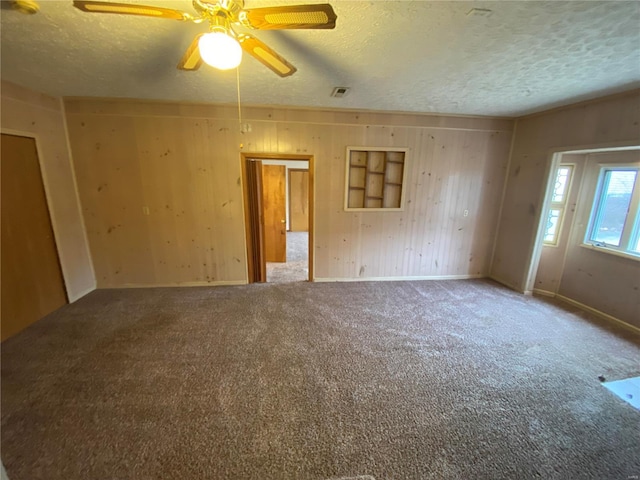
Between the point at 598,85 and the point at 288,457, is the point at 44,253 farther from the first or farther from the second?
the point at 598,85

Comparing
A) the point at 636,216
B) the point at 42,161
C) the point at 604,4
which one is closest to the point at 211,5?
the point at 604,4

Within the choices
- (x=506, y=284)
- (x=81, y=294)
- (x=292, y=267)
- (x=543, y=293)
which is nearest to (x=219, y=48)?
(x=81, y=294)

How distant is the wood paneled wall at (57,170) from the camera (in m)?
2.59

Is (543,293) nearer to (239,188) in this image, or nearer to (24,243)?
(239,188)

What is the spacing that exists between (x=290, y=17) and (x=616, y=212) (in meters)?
4.19

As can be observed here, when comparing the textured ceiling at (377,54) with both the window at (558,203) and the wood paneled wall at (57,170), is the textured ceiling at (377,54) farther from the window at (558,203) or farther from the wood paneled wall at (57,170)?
the window at (558,203)

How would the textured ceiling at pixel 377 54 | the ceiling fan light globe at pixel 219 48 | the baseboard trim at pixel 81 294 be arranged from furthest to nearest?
the baseboard trim at pixel 81 294, the textured ceiling at pixel 377 54, the ceiling fan light globe at pixel 219 48

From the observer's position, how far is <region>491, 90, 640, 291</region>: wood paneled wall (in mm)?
2682

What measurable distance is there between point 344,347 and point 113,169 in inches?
143

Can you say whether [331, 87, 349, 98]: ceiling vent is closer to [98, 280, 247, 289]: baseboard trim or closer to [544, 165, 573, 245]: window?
[98, 280, 247, 289]: baseboard trim

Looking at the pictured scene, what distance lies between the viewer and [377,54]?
1.99 m

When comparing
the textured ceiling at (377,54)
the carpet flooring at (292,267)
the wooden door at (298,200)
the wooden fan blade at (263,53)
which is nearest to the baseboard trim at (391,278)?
the carpet flooring at (292,267)

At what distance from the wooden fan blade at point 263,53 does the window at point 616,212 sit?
12.9 ft

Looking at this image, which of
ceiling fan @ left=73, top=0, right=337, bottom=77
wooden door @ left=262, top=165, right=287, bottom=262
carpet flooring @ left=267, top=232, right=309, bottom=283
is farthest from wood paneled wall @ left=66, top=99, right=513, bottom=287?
ceiling fan @ left=73, top=0, right=337, bottom=77
